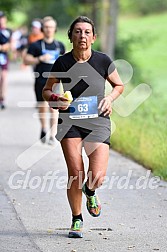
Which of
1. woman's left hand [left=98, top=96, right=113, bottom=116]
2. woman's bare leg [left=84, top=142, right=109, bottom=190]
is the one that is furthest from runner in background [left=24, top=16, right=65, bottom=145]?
woman's left hand [left=98, top=96, right=113, bottom=116]

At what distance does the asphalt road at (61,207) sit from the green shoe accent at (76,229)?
7cm

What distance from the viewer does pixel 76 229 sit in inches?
316

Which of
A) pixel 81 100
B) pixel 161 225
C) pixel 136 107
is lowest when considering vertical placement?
pixel 136 107

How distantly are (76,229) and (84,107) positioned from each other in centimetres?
109

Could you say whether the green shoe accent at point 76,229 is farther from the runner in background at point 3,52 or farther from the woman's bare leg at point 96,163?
the runner in background at point 3,52

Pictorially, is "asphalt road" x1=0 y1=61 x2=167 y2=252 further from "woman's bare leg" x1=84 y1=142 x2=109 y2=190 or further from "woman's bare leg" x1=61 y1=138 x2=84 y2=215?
"woman's bare leg" x1=84 y1=142 x2=109 y2=190

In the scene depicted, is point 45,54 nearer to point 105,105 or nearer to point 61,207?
point 61,207

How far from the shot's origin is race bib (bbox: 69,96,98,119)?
7.98 metres

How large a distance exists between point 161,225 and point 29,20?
63015mm

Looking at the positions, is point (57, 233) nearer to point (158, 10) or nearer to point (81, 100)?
point (81, 100)

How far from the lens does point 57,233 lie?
818 centimetres

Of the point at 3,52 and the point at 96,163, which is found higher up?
the point at 96,163

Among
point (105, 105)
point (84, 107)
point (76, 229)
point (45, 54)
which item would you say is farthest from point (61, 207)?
point (45, 54)

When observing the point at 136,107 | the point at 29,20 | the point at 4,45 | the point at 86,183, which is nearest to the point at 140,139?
the point at 136,107
